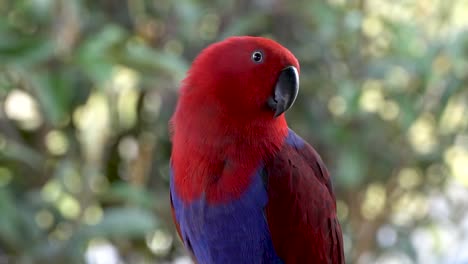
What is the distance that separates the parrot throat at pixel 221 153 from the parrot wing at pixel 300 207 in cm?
3

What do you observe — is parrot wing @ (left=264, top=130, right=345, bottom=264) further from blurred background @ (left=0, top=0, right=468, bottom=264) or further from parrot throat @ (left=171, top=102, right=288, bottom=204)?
→ blurred background @ (left=0, top=0, right=468, bottom=264)

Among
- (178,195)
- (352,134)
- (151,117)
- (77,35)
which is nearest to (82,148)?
(151,117)

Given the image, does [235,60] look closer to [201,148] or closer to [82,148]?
[201,148]

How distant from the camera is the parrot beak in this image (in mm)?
900

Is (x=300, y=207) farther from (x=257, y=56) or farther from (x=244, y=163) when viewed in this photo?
(x=257, y=56)

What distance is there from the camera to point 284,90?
905 mm

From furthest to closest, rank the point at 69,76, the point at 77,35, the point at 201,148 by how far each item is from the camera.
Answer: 1. the point at 77,35
2. the point at 69,76
3. the point at 201,148

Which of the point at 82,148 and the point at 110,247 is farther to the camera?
the point at 110,247

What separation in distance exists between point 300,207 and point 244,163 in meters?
0.10

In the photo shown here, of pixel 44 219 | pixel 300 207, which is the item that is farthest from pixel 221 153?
pixel 44 219

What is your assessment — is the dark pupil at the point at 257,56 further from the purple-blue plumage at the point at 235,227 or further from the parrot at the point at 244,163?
the purple-blue plumage at the point at 235,227

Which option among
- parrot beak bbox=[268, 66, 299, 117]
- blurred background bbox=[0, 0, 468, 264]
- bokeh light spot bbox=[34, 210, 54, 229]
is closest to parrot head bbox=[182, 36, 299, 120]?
parrot beak bbox=[268, 66, 299, 117]

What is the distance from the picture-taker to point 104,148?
1985 millimetres

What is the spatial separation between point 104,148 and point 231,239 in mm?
1105
